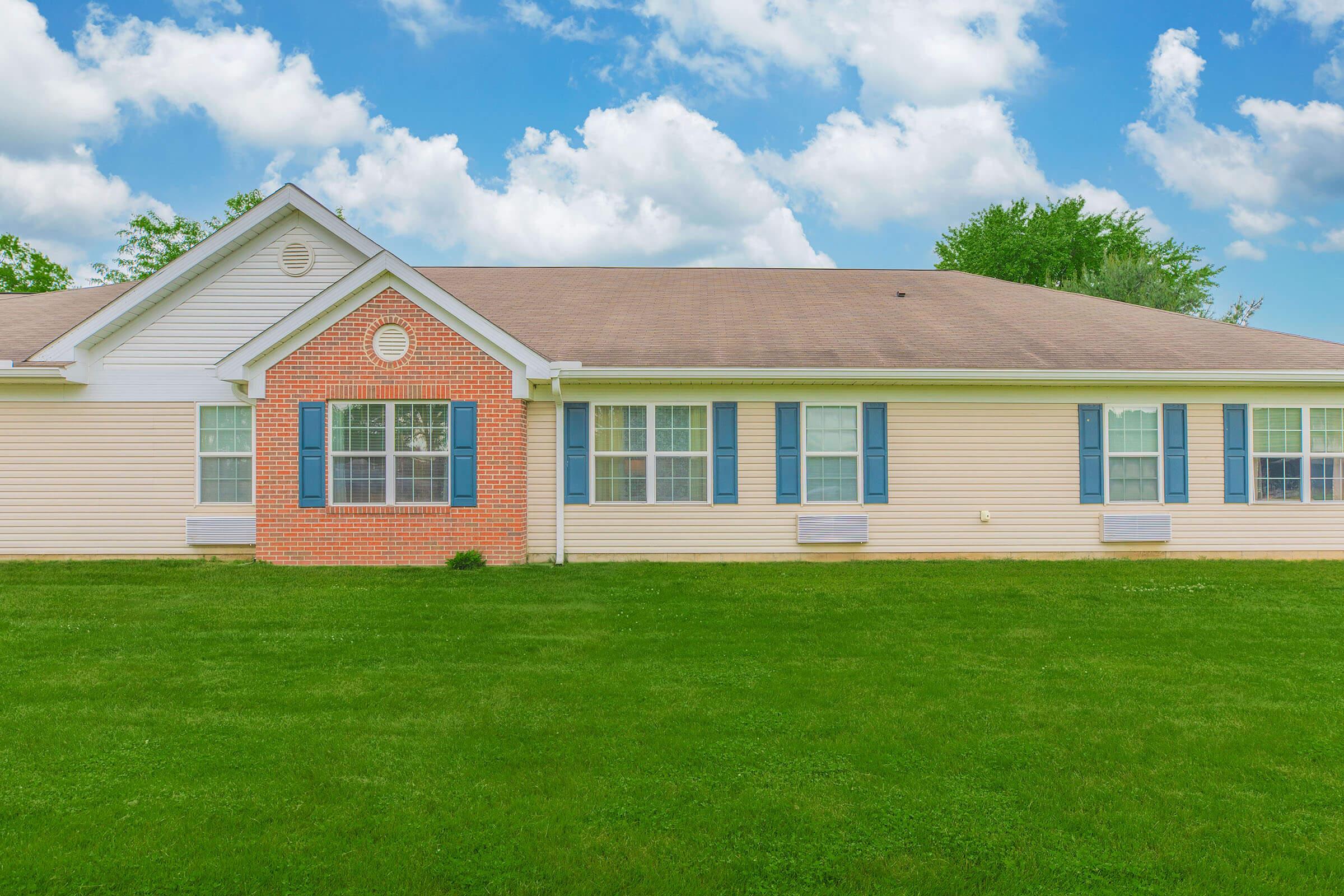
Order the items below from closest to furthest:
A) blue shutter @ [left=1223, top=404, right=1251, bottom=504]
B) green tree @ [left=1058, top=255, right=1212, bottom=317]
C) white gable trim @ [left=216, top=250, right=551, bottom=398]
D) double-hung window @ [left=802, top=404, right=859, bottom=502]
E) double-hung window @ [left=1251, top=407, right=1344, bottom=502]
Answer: white gable trim @ [left=216, top=250, right=551, bottom=398]
double-hung window @ [left=802, top=404, right=859, bottom=502]
blue shutter @ [left=1223, top=404, right=1251, bottom=504]
double-hung window @ [left=1251, top=407, right=1344, bottom=502]
green tree @ [left=1058, top=255, right=1212, bottom=317]

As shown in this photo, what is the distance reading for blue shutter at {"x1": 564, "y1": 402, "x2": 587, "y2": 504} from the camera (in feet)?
40.5

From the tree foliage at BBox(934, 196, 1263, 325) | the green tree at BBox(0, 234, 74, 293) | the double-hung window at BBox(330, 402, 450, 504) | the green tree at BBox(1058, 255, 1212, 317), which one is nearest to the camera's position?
the double-hung window at BBox(330, 402, 450, 504)

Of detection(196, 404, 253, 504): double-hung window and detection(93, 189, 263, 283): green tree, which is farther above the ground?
detection(93, 189, 263, 283): green tree

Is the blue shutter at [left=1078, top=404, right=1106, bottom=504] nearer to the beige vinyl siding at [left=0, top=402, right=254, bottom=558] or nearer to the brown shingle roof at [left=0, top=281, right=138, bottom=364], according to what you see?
the beige vinyl siding at [left=0, top=402, right=254, bottom=558]

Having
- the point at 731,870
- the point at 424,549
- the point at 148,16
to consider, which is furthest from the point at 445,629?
the point at 148,16

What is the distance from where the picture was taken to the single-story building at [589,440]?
1176cm

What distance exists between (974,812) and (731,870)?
4.28 feet

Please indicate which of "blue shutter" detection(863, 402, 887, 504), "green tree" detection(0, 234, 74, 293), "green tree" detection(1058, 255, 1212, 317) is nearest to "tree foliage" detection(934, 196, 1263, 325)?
"green tree" detection(1058, 255, 1212, 317)

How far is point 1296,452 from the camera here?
12.9 meters

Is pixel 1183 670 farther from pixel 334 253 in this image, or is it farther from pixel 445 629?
pixel 334 253

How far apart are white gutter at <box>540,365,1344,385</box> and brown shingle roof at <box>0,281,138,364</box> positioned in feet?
26.1

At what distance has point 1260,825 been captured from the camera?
398cm

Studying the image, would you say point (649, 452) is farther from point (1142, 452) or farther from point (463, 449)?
point (1142, 452)

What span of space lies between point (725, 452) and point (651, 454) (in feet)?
3.53
